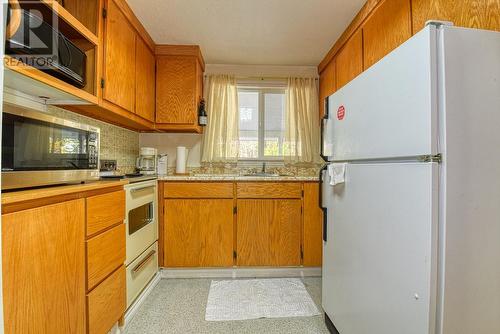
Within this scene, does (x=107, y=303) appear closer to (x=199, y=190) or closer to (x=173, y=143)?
(x=199, y=190)

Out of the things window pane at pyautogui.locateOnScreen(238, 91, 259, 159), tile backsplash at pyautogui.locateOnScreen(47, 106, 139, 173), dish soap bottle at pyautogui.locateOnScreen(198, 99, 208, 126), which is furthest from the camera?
window pane at pyautogui.locateOnScreen(238, 91, 259, 159)

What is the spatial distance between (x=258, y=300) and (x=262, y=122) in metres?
1.89

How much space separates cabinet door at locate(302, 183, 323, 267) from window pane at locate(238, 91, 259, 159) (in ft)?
2.95

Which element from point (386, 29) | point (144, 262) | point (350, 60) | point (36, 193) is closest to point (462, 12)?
point (386, 29)

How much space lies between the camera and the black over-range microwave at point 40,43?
3.04ft

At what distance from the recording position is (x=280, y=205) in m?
2.25

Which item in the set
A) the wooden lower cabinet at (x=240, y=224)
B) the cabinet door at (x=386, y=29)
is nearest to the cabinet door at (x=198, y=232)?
the wooden lower cabinet at (x=240, y=224)

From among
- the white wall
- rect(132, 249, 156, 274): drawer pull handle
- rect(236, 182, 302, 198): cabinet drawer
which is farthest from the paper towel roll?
rect(132, 249, 156, 274): drawer pull handle

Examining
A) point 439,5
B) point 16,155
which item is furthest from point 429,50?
point 16,155

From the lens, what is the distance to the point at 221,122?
277 cm

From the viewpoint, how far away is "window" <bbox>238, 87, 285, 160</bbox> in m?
2.91

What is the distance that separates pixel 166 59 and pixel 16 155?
1.82m

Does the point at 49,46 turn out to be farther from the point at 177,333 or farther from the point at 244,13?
the point at 177,333

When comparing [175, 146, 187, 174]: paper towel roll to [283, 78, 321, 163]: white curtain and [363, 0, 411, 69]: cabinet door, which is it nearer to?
[283, 78, 321, 163]: white curtain
